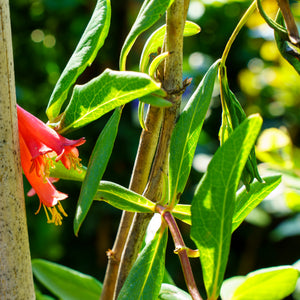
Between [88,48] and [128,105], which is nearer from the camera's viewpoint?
[88,48]

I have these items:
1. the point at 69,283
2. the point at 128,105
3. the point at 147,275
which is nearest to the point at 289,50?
the point at 147,275

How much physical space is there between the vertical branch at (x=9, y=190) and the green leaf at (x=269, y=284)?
216mm

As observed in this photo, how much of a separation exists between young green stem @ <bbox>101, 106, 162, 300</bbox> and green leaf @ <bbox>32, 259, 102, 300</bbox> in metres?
0.09

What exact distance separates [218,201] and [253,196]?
0.32 feet

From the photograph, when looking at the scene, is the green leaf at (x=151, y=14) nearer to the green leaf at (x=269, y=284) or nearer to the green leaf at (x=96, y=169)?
the green leaf at (x=96, y=169)

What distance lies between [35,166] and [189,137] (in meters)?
0.11

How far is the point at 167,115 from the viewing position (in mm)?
368

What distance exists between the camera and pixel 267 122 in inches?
76.9

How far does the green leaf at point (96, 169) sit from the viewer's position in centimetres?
31

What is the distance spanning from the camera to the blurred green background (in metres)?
1.86

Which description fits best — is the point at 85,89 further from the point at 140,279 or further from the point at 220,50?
the point at 220,50

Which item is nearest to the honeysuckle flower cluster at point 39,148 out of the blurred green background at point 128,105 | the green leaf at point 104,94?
the green leaf at point 104,94

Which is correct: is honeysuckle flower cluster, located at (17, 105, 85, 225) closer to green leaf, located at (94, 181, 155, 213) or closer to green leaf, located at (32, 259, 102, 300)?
green leaf, located at (94, 181, 155, 213)

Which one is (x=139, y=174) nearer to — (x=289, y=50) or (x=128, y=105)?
(x=289, y=50)
